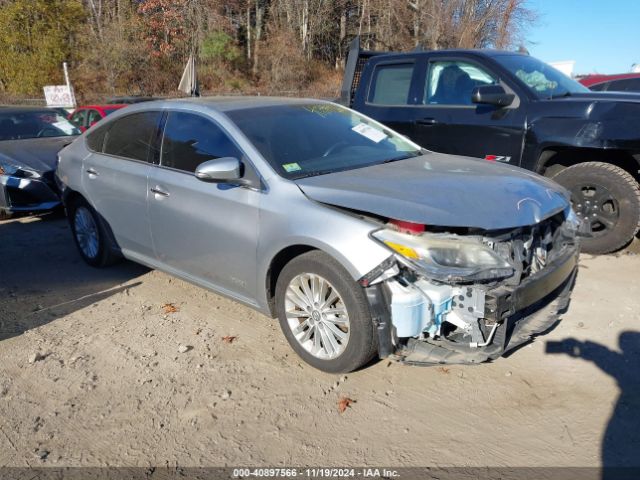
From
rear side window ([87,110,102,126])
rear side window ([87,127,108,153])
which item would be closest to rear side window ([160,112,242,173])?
rear side window ([87,127,108,153])

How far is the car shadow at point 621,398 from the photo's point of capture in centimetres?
247

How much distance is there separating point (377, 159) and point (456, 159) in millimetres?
651

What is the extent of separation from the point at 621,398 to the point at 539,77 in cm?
375

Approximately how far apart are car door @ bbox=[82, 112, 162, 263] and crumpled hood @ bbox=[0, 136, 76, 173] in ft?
8.50

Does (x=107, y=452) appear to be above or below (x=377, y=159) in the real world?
below

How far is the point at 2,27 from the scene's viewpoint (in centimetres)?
2514

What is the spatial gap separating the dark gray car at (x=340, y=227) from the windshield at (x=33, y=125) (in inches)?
176

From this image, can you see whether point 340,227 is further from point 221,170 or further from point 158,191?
point 158,191

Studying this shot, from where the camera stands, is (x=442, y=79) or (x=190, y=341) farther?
(x=442, y=79)

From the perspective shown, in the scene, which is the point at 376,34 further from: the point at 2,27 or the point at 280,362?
the point at 280,362

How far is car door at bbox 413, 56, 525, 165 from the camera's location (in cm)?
527

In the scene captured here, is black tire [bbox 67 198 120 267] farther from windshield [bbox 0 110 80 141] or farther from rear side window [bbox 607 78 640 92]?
rear side window [bbox 607 78 640 92]

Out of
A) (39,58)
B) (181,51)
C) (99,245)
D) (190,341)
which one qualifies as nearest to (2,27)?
(39,58)

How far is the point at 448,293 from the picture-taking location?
9.11ft
